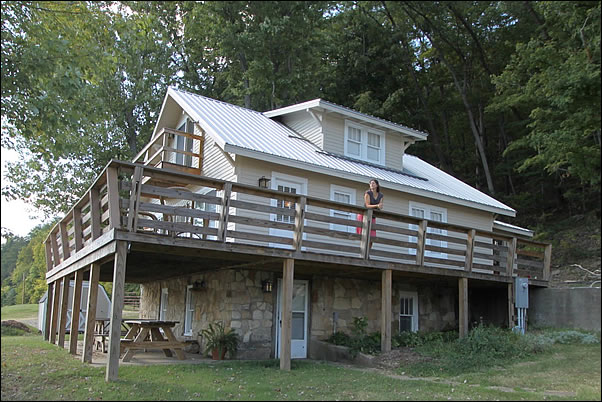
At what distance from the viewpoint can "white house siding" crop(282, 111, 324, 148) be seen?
16.0 m

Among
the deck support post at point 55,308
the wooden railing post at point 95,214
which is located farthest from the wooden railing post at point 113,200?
the deck support post at point 55,308

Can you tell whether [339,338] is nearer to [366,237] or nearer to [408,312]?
[366,237]

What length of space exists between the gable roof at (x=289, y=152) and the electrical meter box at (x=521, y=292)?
3.07 metres

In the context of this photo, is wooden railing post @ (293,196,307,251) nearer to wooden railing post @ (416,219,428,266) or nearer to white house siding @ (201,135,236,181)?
white house siding @ (201,135,236,181)

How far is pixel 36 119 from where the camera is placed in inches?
446

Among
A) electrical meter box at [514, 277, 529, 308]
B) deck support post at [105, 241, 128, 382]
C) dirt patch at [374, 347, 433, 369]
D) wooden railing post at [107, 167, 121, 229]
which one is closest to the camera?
deck support post at [105, 241, 128, 382]

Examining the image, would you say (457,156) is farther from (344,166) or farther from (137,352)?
(137,352)

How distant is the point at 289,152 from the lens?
1365cm

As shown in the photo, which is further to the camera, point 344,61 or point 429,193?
point 344,61

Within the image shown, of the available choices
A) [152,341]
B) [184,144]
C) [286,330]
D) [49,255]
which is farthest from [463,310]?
[49,255]

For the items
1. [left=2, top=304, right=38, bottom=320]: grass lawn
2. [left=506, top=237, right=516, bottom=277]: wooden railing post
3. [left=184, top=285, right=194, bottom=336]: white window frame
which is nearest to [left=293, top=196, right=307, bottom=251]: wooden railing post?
[left=184, top=285, right=194, bottom=336]: white window frame

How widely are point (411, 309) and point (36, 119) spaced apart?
11065mm

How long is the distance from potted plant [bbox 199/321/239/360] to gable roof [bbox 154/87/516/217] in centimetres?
396

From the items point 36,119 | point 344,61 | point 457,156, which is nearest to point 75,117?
point 36,119
